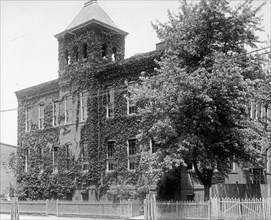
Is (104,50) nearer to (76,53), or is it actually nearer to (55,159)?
(76,53)

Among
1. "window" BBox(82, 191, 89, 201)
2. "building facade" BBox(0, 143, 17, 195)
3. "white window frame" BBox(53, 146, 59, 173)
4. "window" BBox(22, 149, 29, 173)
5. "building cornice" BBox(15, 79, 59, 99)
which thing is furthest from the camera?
"building facade" BBox(0, 143, 17, 195)

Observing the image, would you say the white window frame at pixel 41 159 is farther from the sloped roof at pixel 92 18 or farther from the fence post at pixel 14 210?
the fence post at pixel 14 210

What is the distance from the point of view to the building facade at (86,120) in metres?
34.7

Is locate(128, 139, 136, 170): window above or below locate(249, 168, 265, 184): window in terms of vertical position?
above

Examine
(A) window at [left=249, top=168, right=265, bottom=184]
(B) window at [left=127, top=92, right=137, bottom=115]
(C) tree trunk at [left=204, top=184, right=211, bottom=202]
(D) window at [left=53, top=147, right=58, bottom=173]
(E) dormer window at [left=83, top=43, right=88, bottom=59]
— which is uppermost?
(E) dormer window at [left=83, top=43, right=88, bottom=59]

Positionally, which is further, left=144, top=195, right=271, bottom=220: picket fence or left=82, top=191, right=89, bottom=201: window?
left=82, top=191, right=89, bottom=201: window

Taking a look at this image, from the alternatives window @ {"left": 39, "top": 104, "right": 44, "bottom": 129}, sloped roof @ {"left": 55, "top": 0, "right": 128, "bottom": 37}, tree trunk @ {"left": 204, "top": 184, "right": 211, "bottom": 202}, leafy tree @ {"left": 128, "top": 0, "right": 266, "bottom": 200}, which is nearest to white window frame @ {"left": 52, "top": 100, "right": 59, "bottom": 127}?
window @ {"left": 39, "top": 104, "right": 44, "bottom": 129}

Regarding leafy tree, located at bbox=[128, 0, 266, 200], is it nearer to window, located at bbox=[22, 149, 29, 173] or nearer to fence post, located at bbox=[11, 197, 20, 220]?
fence post, located at bbox=[11, 197, 20, 220]

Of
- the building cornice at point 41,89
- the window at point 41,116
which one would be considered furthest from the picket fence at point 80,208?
the building cornice at point 41,89

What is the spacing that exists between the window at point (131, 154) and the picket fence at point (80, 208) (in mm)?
3874

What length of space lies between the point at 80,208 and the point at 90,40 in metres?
13.7

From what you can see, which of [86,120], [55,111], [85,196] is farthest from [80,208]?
[55,111]

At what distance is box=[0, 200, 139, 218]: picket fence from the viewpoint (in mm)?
30375

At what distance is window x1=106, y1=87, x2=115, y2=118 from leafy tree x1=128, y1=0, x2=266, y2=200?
10358mm
